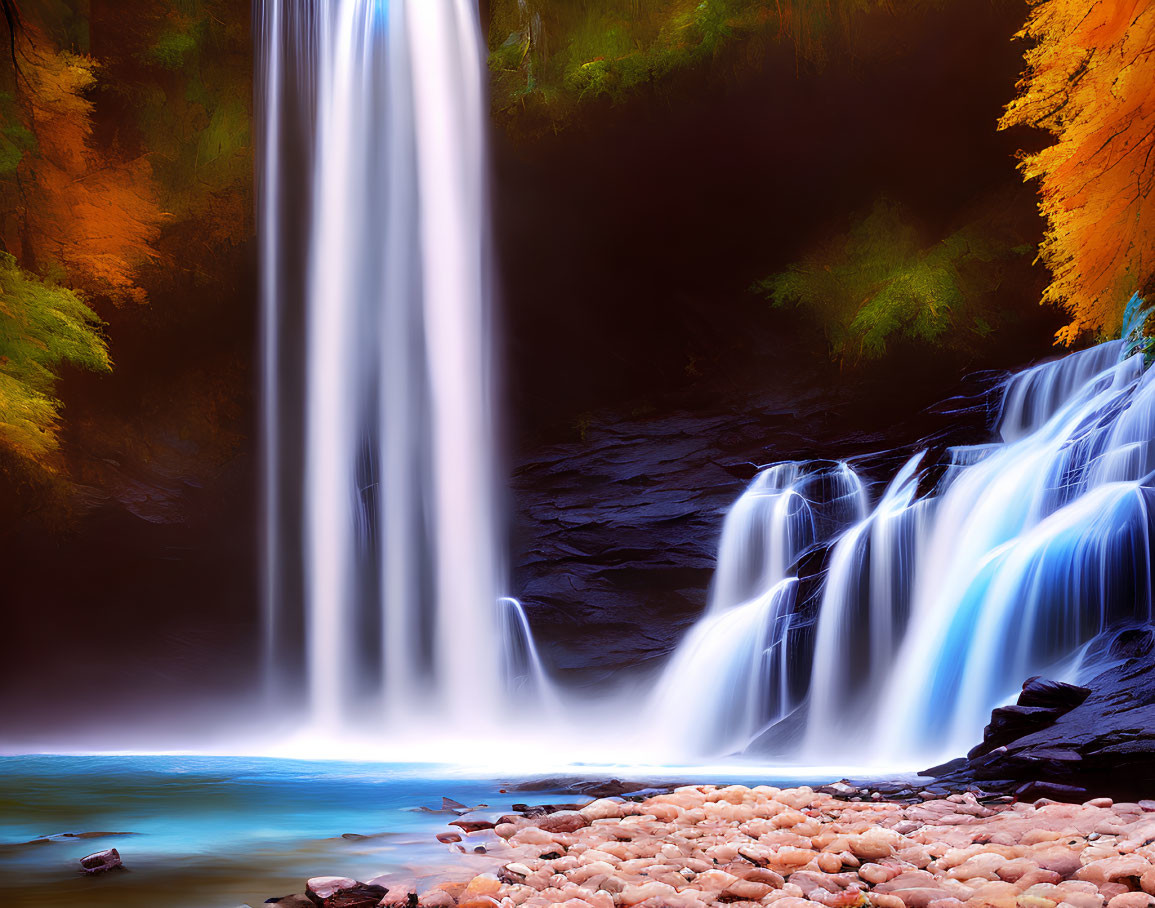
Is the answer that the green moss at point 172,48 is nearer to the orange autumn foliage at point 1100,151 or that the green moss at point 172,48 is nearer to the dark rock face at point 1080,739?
the orange autumn foliage at point 1100,151

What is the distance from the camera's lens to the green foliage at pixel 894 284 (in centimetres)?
1319

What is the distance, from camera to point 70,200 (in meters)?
12.0

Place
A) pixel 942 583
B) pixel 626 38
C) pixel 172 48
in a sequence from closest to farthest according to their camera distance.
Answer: pixel 942 583
pixel 626 38
pixel 172 48

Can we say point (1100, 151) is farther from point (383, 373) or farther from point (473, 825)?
point (383, 373)

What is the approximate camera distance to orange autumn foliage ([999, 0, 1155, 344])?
6961mm

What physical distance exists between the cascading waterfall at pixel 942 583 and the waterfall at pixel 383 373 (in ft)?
10.9

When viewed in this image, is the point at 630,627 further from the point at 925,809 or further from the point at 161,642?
the point at 925,809

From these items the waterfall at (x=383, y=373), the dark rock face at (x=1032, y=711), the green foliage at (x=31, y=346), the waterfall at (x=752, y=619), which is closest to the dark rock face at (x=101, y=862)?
the dark rock face at (x=1032, y=711)

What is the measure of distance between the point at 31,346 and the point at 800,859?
10132mm

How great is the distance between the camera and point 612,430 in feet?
48.8

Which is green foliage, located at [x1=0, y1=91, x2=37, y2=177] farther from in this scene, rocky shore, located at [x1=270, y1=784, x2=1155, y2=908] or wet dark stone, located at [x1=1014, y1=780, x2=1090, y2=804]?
wet dark stone, located at [x1=1014, y1=780, x2=1090, y2=804]

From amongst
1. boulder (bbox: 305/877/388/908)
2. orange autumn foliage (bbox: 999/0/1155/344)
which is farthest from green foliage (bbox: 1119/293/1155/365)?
boulder (bbox: 305/877/388/908)

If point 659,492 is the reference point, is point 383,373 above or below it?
above

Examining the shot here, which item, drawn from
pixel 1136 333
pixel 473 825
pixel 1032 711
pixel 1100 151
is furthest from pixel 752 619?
pixel 473 825
